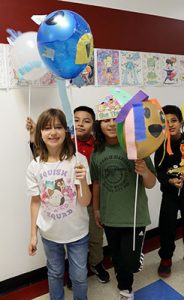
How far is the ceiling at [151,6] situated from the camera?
2100 millimetres

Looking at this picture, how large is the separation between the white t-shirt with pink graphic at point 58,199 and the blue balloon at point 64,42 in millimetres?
489

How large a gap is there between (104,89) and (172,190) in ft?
2.95

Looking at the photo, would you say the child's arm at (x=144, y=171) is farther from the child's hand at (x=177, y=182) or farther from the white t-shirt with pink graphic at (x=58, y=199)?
the child's hand at (x=177, y=182)

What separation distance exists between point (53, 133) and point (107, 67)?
955 mm

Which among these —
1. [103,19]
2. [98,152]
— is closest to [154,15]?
[103,19]

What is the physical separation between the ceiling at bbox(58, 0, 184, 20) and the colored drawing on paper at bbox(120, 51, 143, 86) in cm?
35


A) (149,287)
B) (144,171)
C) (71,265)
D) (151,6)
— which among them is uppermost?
(151,6)

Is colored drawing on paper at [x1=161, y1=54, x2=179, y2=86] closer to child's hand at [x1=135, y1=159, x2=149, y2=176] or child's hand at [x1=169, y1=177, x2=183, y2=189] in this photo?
child's hand at [x1=169, y1=177, x2=183, y2=189]

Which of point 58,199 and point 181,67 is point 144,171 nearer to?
point 58,199

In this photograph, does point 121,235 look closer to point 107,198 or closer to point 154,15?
point 107,198

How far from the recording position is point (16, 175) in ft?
6.26

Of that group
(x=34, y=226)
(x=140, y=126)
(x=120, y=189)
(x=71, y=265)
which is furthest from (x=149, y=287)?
(x=140, y=126)

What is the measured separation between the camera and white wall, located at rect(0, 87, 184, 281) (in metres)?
1.83

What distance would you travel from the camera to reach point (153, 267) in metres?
2.15
